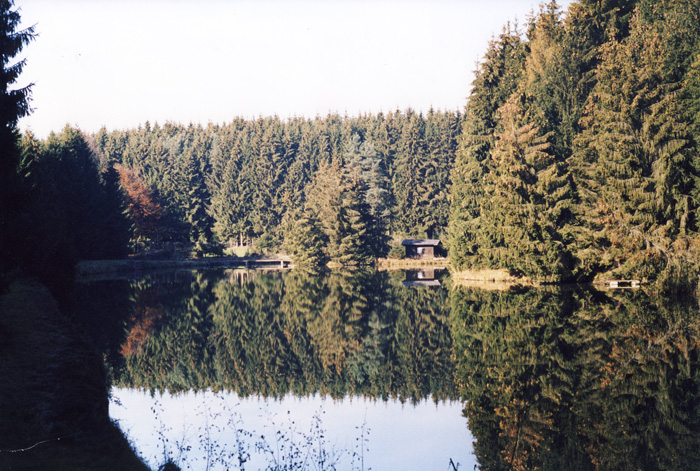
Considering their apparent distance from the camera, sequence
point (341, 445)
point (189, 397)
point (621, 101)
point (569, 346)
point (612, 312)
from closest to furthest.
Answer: point (341, 445), point (189, 397), point (569, 346), point (612, 312), point (621, 101)

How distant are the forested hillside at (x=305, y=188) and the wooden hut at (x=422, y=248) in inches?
157

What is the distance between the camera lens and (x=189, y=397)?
667 inches

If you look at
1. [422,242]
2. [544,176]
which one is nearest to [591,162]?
[544,176]

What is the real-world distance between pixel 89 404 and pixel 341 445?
524 cm

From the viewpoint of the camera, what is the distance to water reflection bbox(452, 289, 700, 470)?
1170cm

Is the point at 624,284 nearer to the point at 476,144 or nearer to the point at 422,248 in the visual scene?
the point at 476,144

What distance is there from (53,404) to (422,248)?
243 ft

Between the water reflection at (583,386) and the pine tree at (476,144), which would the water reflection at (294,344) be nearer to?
the water reflection at (583,386)

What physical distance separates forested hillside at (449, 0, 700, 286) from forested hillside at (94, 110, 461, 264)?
29.1m

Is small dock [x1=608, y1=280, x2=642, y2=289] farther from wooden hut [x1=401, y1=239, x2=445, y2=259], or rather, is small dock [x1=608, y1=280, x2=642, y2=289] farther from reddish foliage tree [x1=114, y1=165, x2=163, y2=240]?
reddish foliage tree [x1=114, y1=165, x2=163, y2=240]

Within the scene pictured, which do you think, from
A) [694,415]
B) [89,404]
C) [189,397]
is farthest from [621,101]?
[89,404]

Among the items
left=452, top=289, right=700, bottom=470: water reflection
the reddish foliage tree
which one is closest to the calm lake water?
left=452, top=289, right=700, bottom=470: water reflection

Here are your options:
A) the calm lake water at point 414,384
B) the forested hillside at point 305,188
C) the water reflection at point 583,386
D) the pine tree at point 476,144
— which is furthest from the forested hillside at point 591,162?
the forested hillside at point 305,188

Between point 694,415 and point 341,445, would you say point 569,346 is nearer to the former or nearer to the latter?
point 694,415
